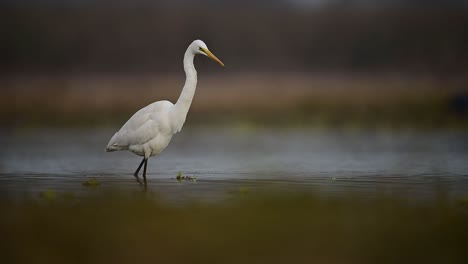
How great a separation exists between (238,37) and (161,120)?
3820 centimetres

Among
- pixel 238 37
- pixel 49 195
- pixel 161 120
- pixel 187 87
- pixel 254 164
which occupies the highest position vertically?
pixel 238 37

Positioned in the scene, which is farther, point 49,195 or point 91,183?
point 91,183

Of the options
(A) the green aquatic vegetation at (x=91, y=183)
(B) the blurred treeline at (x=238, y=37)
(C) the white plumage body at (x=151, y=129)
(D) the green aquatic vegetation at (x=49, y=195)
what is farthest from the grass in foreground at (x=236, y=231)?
(B) the blurred treeline at (x=238, y=37)

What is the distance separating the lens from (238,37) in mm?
50906

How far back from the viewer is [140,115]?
13344 mm

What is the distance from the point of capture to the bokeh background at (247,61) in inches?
1204

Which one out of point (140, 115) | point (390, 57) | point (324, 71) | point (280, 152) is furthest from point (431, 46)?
point (140, 115)

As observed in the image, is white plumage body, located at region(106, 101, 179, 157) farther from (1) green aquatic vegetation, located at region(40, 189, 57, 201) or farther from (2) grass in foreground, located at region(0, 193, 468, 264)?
(2) grass in foreground, located at region(0, 193, 468, 264)

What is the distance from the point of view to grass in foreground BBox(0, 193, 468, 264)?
24.6ft

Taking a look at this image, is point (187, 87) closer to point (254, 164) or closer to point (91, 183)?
point (91, 183)

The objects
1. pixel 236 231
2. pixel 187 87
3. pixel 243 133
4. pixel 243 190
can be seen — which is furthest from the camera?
pixel 243 133

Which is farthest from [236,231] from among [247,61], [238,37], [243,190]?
[238,37]

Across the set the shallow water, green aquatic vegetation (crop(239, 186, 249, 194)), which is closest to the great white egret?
the shallow water

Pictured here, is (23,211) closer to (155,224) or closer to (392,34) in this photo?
(155,224)
